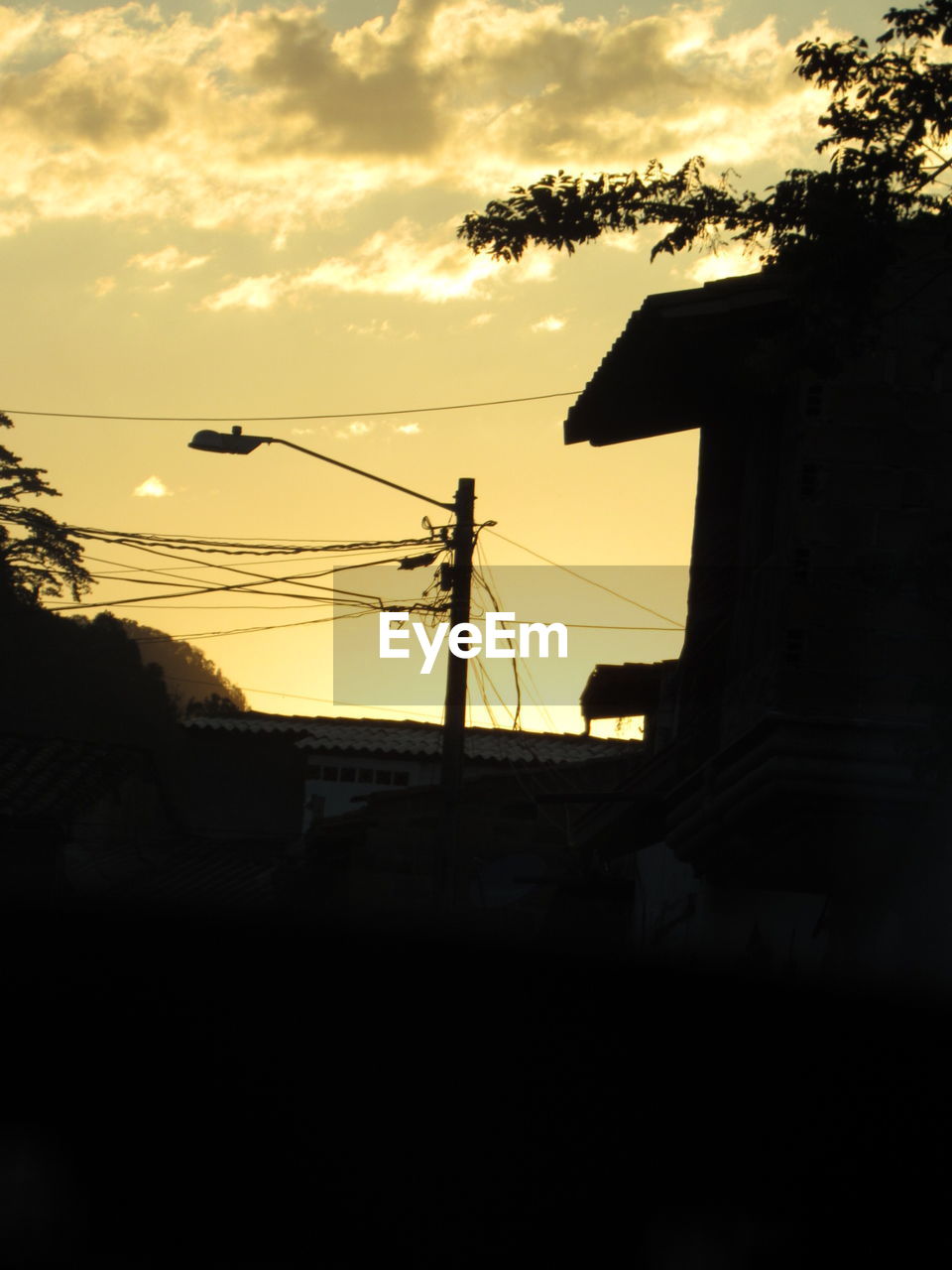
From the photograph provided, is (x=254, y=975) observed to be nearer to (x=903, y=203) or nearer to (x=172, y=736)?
(x=903, y=203)

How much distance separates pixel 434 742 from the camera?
39.6m

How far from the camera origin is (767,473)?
12344 mm

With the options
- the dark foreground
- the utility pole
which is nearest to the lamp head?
the utility pole

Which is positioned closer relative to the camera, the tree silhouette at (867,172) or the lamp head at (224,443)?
the tree silhouette at (867,172)

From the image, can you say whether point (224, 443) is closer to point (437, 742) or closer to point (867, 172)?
point (867, 172)

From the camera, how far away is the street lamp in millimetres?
16594

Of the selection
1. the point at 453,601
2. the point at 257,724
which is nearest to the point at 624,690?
the point at 453,601

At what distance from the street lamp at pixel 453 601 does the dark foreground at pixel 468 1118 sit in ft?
41.8

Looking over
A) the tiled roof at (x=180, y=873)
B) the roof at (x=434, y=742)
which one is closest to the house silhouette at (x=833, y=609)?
the tiled roof at (x=180, y=873)

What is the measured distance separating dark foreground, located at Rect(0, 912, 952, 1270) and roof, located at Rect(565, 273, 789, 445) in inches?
259

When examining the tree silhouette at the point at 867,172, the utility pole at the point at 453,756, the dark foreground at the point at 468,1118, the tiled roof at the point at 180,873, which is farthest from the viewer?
the tiled roof at the point at 180,873

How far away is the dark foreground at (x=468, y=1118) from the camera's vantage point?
333 cm

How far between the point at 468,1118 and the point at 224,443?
14692 millimetres

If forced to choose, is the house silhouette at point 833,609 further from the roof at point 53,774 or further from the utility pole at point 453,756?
the roof at point 53,774
